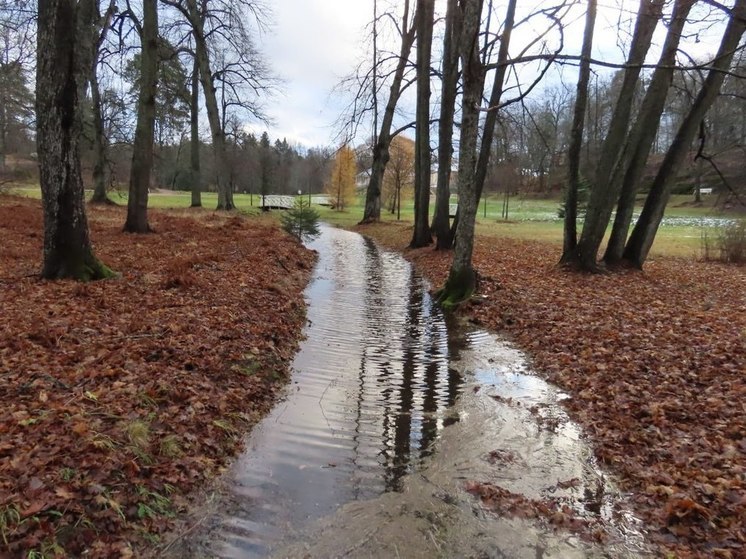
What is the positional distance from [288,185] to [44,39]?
66.8m

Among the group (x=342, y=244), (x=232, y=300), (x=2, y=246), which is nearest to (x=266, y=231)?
(x=342, y=244)

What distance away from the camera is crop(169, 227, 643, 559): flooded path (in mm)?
3352

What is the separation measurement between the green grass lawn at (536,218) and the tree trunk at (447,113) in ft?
25.7

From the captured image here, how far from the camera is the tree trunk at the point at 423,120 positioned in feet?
58.0

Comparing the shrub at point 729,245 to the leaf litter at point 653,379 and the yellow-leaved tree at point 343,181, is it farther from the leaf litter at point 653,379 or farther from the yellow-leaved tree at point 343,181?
the yellow-leaved tree at point 343,181

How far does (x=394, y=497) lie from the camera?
384cm

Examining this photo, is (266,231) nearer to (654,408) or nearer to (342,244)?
(342,244)

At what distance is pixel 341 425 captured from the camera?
5.02 m

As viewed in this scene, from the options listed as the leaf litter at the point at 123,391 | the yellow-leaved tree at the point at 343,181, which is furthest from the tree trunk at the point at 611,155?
the yellow-leaved tree at the point at 343,181

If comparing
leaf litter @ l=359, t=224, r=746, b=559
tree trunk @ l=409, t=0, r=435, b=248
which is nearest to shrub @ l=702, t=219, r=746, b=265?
leaf litter @ l=359, t=224, r=746, b=559

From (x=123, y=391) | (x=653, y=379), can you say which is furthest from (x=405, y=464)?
(x=653, y=379)

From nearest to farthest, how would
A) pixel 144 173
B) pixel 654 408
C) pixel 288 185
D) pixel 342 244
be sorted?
pixel 654 408
pixel 144 173
pixel 342 244
pixel 288 185

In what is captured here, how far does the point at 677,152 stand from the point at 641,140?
1006 millimetres

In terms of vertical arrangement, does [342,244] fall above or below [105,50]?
below
